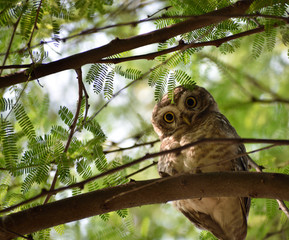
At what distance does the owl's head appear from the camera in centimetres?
349

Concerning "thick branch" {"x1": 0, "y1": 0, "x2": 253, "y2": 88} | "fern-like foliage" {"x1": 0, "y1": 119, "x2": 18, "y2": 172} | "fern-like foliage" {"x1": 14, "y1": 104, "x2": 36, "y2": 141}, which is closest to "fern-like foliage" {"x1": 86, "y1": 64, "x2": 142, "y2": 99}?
"thick branch" {"x1": 0, "y1": 0, "x2": 253, "y2": 88}

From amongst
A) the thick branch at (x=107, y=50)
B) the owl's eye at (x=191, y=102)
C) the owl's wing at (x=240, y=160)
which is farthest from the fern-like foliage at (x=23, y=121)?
the owl's eye at (x=191, y=102)

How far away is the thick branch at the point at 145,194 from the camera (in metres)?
2.05

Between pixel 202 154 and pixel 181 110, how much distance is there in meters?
0.70

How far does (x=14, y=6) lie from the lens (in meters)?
2.29

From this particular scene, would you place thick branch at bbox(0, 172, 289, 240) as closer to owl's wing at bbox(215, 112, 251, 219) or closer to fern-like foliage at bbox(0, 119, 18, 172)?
fern-like foliage at bbox(0, 119, 18, 172)

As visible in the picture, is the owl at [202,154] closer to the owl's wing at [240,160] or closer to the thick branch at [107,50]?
the owl's wing at [240,160]

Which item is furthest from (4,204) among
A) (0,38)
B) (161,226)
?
(161,226)

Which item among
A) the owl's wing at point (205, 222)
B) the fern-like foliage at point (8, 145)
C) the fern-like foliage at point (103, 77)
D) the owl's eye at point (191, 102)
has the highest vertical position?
the owl's eye at point (191, 102)

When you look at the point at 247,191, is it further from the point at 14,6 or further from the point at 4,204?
the point at 14,6

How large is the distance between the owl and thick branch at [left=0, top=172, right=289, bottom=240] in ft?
2.03

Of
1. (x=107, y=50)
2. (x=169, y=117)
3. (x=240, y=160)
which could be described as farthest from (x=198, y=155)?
(x=107, y=50)

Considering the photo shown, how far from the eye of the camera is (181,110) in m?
3.53

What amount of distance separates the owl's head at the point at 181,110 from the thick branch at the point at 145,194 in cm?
131
